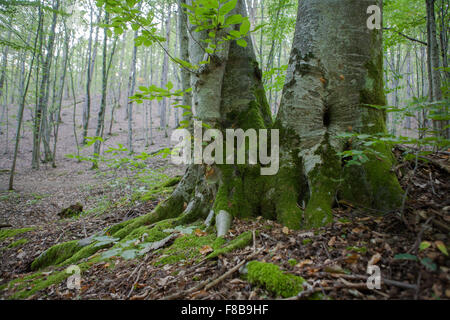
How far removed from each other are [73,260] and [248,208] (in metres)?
2.36

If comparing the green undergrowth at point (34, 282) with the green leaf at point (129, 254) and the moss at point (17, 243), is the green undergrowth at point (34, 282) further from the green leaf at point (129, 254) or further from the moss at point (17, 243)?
the moss at point (17, 243)

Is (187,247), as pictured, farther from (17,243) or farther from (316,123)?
(17,243)

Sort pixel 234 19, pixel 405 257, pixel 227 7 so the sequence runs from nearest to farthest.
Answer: pixel 405 257 → pixel 227 7 → pixel 234 19

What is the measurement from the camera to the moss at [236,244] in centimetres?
204

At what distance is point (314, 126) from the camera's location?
8.75ft

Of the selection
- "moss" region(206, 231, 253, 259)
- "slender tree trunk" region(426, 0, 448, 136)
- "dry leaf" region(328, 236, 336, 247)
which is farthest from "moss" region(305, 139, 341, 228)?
"slender tree trunk" region(426, 0, 448, 136)

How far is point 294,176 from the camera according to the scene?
2.62 meters

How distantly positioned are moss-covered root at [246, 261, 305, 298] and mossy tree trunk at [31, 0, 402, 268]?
78cm

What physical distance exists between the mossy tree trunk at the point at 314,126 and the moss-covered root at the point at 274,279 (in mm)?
785

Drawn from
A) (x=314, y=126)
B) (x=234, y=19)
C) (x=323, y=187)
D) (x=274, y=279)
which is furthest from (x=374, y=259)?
(x=234, y=19)

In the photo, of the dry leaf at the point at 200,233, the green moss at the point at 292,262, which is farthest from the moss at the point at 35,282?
the green moss at the point at 292,262

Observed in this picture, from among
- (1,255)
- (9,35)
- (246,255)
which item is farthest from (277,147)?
(9,35)

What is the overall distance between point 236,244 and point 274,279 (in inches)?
25.8
